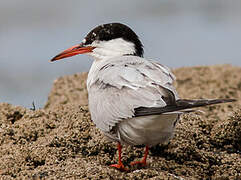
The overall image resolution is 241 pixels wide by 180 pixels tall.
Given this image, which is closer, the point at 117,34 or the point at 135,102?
the point at 135,102

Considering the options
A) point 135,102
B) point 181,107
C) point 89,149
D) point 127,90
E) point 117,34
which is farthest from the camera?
point 117,34

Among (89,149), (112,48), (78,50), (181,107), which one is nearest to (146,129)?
(181,107)

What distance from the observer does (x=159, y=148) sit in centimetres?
433

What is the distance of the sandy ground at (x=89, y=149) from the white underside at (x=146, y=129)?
0.81 ft

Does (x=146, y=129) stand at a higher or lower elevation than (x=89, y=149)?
higher

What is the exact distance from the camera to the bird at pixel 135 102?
342cm

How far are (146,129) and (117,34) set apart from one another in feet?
4.01

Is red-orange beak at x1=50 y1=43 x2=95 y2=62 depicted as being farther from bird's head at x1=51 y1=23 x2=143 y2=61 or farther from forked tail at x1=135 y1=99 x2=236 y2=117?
forked tail at x1=135 y1=99 x2=236 y2=117

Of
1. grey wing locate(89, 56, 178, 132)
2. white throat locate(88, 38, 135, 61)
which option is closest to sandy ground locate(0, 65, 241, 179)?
grey wing locate(89, 56, 178, 132)

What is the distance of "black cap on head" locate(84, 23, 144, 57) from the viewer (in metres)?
4.45

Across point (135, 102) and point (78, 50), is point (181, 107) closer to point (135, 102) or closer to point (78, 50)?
point (135, 102)

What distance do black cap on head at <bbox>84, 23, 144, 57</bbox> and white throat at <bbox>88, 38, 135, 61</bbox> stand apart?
0.04m

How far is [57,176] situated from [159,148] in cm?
114

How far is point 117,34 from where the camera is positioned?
4457 mm
